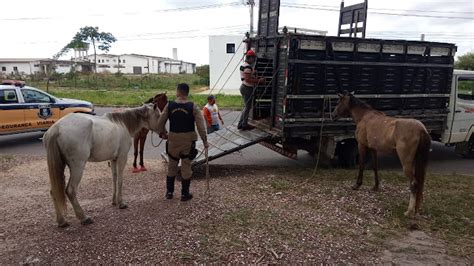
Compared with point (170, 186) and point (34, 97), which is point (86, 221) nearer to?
point (170, 186)

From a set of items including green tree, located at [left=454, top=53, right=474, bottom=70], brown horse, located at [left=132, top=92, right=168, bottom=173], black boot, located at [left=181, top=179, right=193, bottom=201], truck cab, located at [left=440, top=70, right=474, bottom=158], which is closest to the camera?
black boot, located at [left=181, top=179, right=193, bottom=201]

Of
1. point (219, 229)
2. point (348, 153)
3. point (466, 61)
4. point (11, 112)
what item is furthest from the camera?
point (466, 61)

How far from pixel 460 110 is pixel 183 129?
705 cm

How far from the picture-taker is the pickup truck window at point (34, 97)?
35.5 feet

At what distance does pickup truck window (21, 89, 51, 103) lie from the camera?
1081 cm

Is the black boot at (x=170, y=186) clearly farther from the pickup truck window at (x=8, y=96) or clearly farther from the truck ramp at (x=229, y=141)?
the pickup truck window at (x=8, y=96)

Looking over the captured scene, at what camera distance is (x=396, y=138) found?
5.38 metres

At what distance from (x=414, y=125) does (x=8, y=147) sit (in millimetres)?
10471

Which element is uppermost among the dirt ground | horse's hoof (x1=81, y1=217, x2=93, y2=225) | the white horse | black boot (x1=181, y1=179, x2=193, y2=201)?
the white horse

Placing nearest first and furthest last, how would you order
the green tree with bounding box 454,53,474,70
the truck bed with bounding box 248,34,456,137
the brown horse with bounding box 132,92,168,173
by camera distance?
the brown horse with bounding box 132,92,168,173
the truck bed with bounding box 248,34,456,137
the green tree with bounding box 454,53,474,70

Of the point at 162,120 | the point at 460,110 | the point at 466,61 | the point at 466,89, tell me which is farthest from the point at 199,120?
the point at 466,61

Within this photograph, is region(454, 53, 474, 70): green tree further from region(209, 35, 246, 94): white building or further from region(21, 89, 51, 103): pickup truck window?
region(21, 89, 51, 103): pickup truck window

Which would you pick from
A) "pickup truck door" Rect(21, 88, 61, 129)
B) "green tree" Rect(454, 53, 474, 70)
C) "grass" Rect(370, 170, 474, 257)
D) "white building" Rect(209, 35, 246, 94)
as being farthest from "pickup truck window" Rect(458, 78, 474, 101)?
"green tree" Rect(454, 53, 474, 70)

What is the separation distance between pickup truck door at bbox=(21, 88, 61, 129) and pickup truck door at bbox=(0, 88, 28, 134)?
19cm
